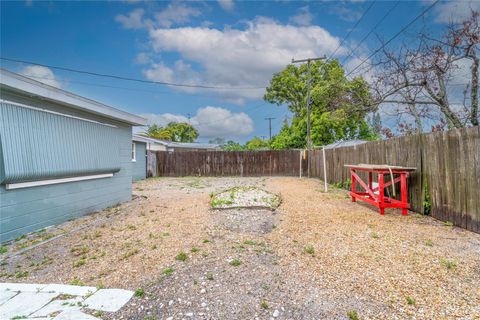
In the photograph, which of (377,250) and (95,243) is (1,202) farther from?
(377,250)

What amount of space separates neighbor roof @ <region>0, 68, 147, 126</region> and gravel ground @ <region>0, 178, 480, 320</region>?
231cm

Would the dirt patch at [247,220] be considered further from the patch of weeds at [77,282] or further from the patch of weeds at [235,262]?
the patch of weeds at [77,282]

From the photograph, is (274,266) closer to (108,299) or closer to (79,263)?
(108,299)

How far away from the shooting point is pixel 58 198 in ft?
16.5

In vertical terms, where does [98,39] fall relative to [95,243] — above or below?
above

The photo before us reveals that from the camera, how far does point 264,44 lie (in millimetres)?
14555

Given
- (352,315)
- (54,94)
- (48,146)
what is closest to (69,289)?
(352,315)

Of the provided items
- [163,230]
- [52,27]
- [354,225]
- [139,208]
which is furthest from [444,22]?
[52,27]

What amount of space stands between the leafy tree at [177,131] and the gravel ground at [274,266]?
1547 inches

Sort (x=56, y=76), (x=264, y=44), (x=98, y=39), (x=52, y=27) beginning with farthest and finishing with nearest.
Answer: (x=264, y=44), (x=56, y=76), (x=98, y=39), (x=52, y=27)

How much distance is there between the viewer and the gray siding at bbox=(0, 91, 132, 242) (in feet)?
13.4

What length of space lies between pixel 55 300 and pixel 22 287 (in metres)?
0.59

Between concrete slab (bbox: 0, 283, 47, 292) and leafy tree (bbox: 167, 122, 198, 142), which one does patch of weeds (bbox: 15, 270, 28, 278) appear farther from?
leafy tree (bbox: 167, 122, 198, 142)

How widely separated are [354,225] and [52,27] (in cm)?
1008
